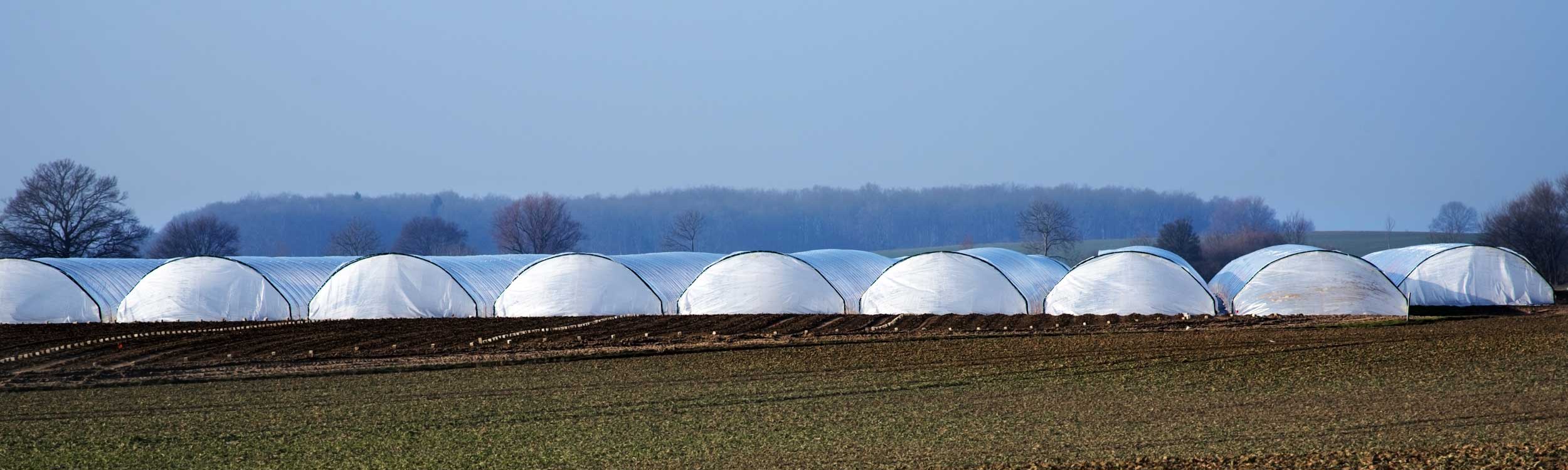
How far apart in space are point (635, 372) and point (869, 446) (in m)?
8.09

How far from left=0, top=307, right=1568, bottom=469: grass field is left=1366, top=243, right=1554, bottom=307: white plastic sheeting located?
13250 millimetres

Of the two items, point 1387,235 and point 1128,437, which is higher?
point 1387,235

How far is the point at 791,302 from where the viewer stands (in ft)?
108

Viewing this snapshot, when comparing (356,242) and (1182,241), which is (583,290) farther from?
(356,242)

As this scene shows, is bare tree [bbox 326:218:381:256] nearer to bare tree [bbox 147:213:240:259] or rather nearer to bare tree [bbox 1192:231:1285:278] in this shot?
bare tree [bbox 147:213:240:259]

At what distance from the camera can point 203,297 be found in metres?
32.0

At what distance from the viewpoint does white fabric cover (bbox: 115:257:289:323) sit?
104 ft

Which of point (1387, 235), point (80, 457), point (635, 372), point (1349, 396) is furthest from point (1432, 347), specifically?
point (1387, 235)

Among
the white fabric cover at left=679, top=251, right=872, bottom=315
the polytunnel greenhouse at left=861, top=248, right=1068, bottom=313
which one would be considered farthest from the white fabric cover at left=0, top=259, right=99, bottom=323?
the polytunnel greenhouse at left=861, top=248, right=1068, bottom=313

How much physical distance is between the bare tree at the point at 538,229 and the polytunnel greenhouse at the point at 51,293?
51783mm

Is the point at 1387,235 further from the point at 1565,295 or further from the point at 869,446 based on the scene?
the point at 869,446

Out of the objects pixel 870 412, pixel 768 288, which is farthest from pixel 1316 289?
pixel 870 412

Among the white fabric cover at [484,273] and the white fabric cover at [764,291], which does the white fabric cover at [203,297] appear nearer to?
the white fabric cover at [484,273]

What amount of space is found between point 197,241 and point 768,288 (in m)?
59.7
